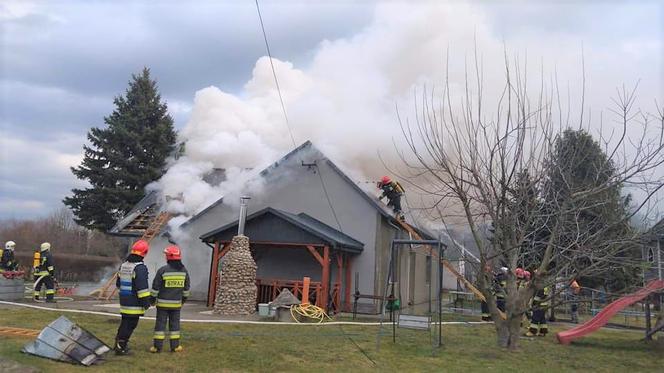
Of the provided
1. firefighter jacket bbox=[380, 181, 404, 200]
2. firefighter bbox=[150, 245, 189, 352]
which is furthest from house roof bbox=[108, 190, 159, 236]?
firefighter bbox=[150, 245, 189, 352]

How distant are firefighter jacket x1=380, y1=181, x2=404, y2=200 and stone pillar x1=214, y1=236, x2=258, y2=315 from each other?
531cm

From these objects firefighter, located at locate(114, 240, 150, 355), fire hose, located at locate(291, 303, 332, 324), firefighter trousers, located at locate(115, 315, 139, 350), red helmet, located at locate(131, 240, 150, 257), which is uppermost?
red helmet, located at locate(131, 240, 150, 257)

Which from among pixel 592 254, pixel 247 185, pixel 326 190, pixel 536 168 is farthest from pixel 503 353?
pixel 247 185

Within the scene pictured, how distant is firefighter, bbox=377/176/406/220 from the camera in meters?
17.2

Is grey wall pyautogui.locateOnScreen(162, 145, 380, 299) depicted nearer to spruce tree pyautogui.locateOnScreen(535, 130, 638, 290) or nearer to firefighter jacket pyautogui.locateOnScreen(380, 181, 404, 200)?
firefighter jacket pyautogui.locateOnScreen(380, 181, 404, 200)

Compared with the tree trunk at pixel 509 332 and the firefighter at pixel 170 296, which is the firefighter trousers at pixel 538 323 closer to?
the tree trunk at pixel 509 332

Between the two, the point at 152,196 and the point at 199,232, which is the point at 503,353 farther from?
the point at 152,196

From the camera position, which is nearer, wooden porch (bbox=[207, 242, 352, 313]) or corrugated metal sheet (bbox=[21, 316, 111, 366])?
corrugated metal sheet (bbox=[21, 316, 111, 366])

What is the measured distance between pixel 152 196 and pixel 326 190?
30.6ft

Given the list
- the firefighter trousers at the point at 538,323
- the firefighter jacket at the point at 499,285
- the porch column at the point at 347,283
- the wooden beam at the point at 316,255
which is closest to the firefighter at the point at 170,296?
the firefighter jacket at the point at 499,285

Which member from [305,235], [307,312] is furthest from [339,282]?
[307,312]

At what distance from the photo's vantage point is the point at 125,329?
7.07m

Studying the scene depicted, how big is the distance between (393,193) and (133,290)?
1142cm

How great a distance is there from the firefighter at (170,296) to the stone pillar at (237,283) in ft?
19.5
